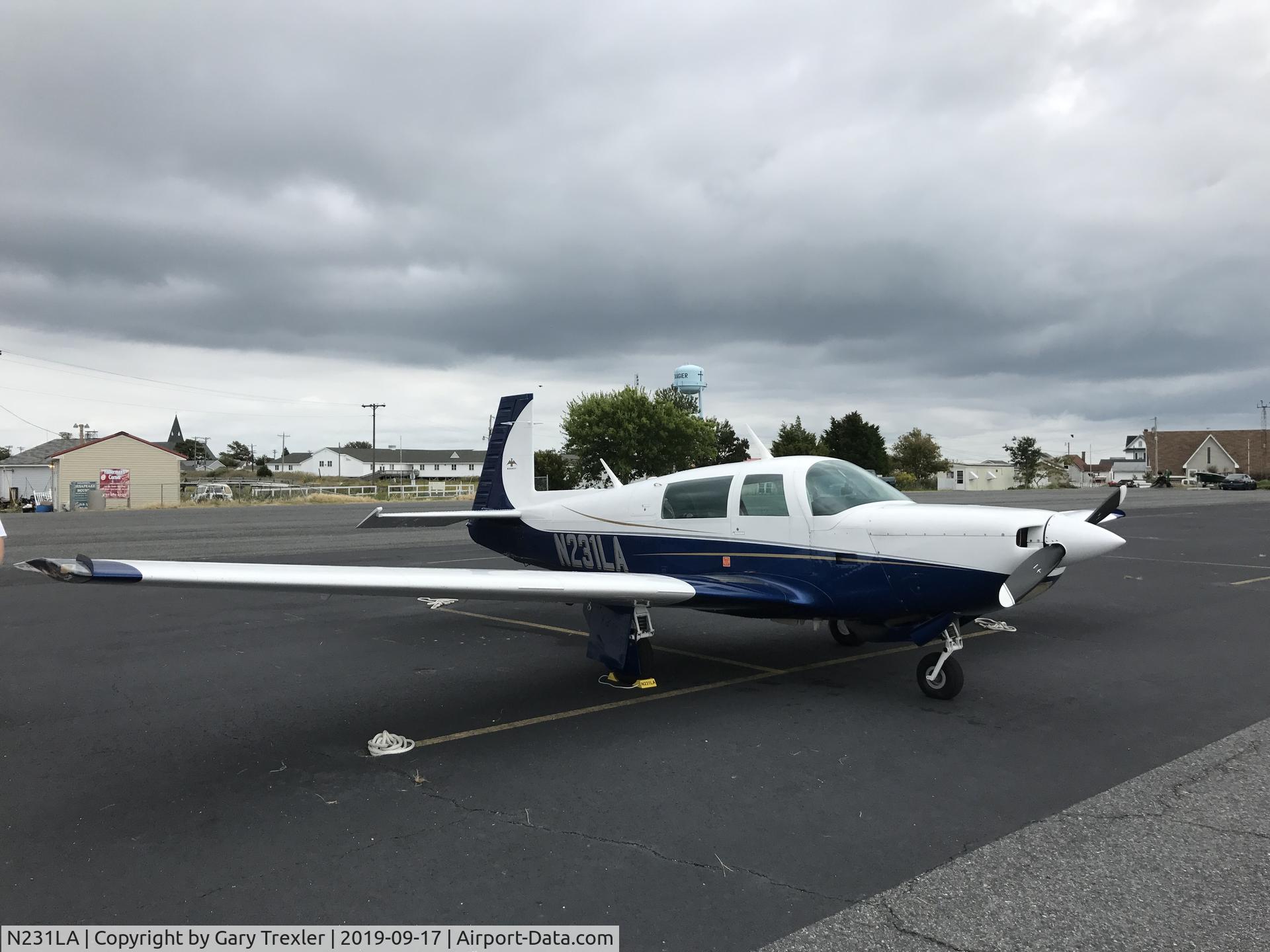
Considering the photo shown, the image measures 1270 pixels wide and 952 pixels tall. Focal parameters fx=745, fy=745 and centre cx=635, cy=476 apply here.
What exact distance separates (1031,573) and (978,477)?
9428 centimetres

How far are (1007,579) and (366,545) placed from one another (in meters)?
17.6

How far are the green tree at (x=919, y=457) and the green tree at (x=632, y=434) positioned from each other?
4716 centimetres

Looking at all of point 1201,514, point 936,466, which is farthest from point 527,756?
Result: point 936,466

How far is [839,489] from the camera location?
6.84 metres

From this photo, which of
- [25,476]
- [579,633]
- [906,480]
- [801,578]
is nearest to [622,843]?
[801,578]

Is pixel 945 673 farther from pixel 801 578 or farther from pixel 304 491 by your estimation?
pixel 304 491

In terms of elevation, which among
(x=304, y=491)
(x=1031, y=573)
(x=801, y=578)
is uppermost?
(x=304, y=491)

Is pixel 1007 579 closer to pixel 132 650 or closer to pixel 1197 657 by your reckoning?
pixel 1197 657

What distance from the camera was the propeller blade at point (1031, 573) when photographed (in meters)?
5.52

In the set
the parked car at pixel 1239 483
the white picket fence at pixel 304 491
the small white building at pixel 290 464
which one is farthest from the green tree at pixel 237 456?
the parked car at pixel 1239 483

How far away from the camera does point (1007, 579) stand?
5652 mm

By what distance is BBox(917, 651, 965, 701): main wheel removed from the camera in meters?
6.24

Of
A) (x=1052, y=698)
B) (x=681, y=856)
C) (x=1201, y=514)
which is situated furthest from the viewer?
(x=1201, y=514)

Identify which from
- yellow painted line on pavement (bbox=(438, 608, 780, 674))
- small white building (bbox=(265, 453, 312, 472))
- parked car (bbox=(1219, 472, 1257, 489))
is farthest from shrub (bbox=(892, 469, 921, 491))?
small white building (bbox=(265, 453, 312, 472))
